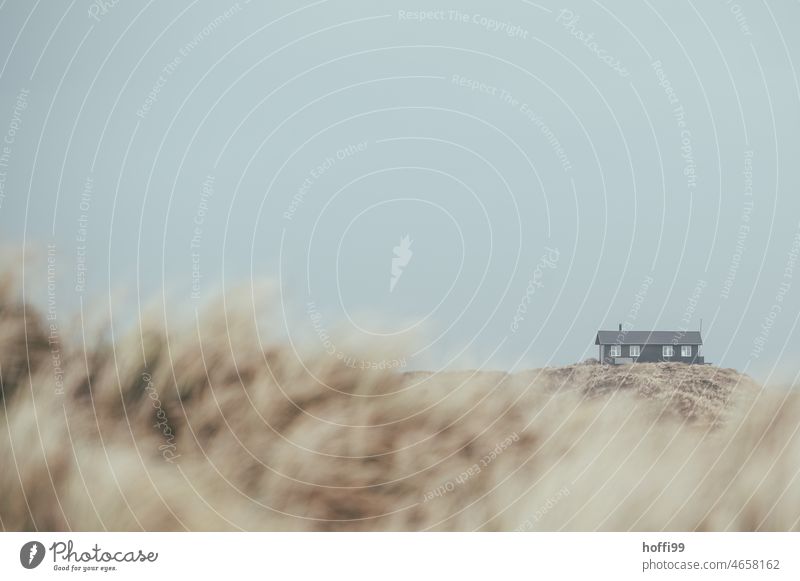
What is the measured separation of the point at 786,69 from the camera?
2.49 meters

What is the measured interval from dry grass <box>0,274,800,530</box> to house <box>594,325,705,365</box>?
0.04 meters

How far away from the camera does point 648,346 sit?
2.40 metres

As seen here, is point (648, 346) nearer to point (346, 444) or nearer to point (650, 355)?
point (650, 355)

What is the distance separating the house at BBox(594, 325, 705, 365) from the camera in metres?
2.40

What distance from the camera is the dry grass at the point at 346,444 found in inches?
90.6

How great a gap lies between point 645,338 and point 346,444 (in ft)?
2.76
